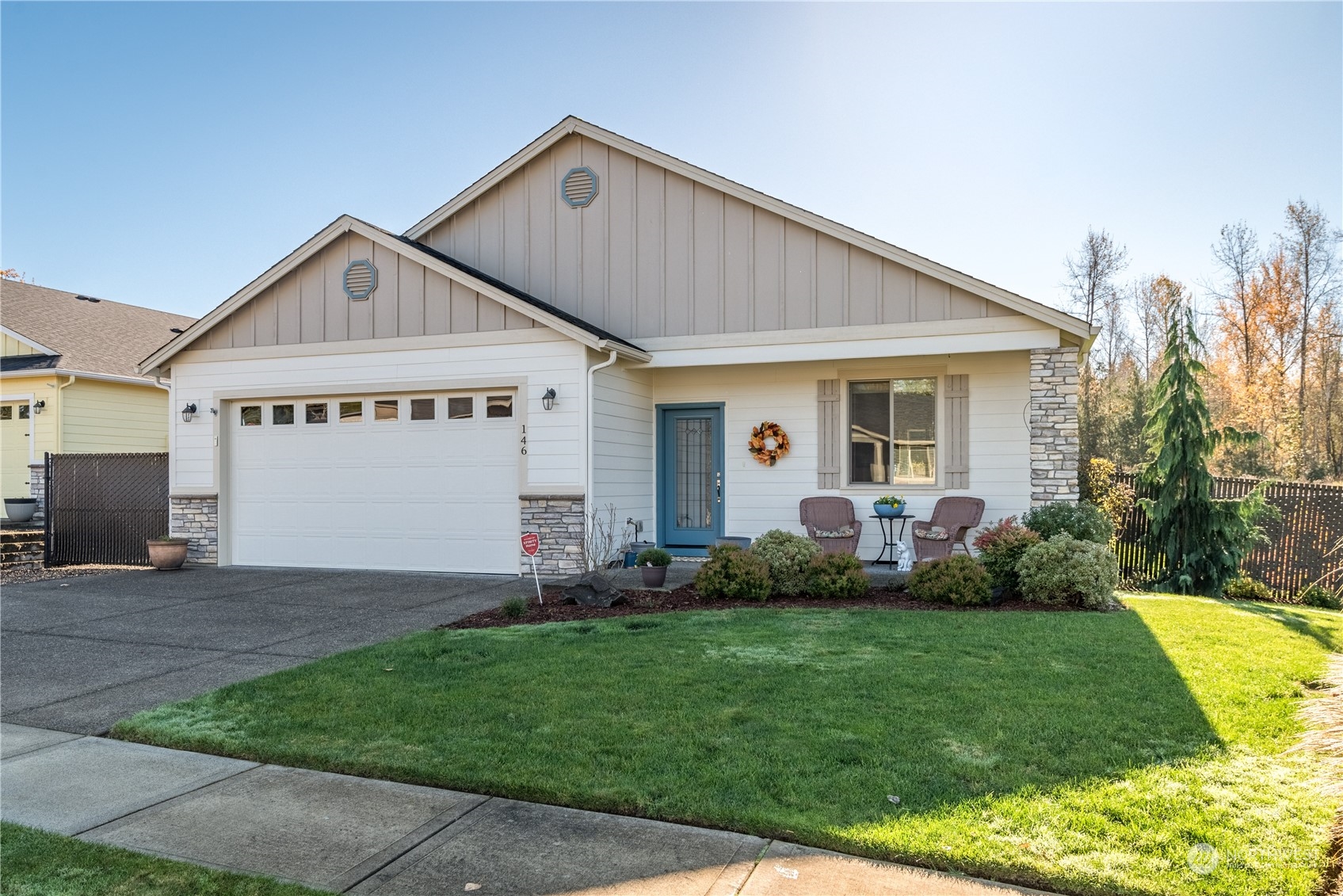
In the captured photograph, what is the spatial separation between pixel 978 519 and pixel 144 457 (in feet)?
40.6

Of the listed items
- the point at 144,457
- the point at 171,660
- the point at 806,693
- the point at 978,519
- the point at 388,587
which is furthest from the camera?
the point at 144,457

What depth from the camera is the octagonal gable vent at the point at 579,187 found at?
12.7m

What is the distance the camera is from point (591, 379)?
436 inches

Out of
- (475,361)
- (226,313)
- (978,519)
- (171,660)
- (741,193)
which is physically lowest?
(171,660)

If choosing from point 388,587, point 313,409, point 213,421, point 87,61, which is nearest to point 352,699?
point 388,587

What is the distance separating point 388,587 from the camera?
33.8 feet

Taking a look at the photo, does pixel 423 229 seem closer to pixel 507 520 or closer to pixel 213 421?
pixel 213 421

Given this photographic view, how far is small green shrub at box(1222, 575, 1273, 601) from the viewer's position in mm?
11156

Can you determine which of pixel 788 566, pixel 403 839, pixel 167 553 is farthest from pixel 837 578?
pixel 167 553

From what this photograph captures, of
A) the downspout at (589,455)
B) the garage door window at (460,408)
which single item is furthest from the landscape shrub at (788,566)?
the garage door window at (460,408)

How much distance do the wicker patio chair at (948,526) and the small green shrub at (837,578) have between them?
206 centimetres

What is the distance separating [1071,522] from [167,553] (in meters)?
11.9

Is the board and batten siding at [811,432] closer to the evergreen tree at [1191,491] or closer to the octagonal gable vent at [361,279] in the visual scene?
the evergreen tree at [1191,491]

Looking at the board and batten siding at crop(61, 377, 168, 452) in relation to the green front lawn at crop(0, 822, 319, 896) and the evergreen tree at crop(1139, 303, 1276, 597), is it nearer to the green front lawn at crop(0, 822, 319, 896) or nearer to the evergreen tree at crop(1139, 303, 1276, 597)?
the green front lawn at crop(0, 822, 319, 896)
